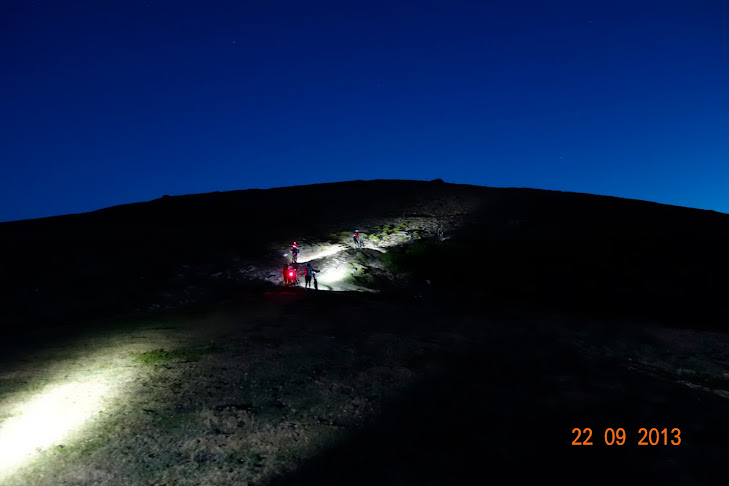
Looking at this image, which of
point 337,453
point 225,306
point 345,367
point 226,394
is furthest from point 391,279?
point 337,453

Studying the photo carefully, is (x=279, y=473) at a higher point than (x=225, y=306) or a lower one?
lower

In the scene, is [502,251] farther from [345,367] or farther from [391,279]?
[345,367]

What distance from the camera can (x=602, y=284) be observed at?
23047mm

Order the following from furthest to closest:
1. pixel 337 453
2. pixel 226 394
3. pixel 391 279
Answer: pixel 391 279, pixel 226 394, pixel 337 453

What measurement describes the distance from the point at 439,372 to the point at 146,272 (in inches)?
625

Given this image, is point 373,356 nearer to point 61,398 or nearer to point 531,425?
point 531,425

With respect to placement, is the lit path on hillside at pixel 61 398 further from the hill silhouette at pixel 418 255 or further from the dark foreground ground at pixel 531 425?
the hill silhouette at pixel 418 255

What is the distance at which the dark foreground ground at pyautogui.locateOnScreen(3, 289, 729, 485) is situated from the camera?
20.6 ft
